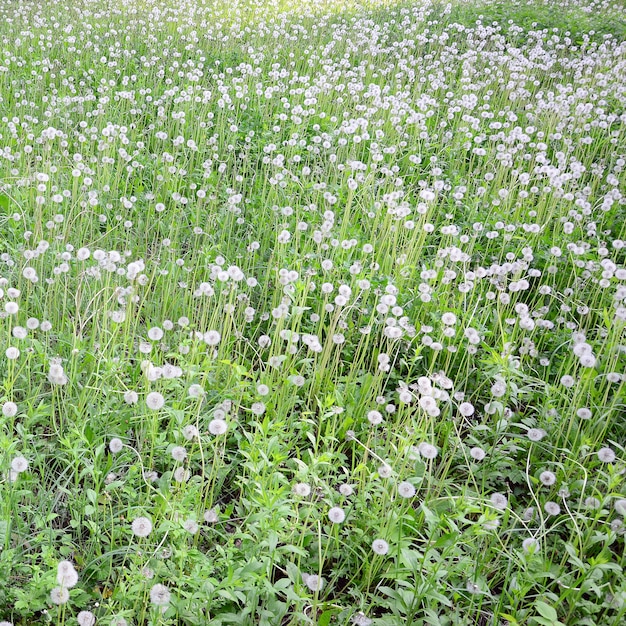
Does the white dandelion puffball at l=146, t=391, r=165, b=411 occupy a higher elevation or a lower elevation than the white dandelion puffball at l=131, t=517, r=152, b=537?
higher

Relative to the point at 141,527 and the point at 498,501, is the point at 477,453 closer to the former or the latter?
the point at 498,501

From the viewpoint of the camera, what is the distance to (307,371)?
316 centimetres

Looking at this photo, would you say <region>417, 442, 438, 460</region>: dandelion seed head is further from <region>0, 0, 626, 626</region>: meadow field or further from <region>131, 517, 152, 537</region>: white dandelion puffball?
<region>131, 517, 152, 537</region>: white dandelion puffball

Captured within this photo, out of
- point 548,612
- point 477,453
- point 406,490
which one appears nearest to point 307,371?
point 477,453

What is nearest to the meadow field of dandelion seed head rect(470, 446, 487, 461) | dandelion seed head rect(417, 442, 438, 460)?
dandelion seed head rect(417, 442, 438, 460)

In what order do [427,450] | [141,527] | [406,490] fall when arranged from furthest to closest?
[427,450] < [406,490] < [141,527]

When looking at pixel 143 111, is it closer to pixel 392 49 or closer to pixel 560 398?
pixel 392 49

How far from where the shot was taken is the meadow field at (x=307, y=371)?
2.06 m

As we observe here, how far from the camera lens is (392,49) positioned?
27.4ft

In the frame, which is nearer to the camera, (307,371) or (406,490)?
(406,490)

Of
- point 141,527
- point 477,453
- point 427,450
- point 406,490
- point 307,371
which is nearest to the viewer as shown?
point 141,527

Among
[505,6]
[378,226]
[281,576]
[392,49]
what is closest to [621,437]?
[281,576]

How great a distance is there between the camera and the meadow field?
2.06m

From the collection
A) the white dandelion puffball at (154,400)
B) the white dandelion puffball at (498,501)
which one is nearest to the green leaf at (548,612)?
the white dandelion puffball at (498,501)
